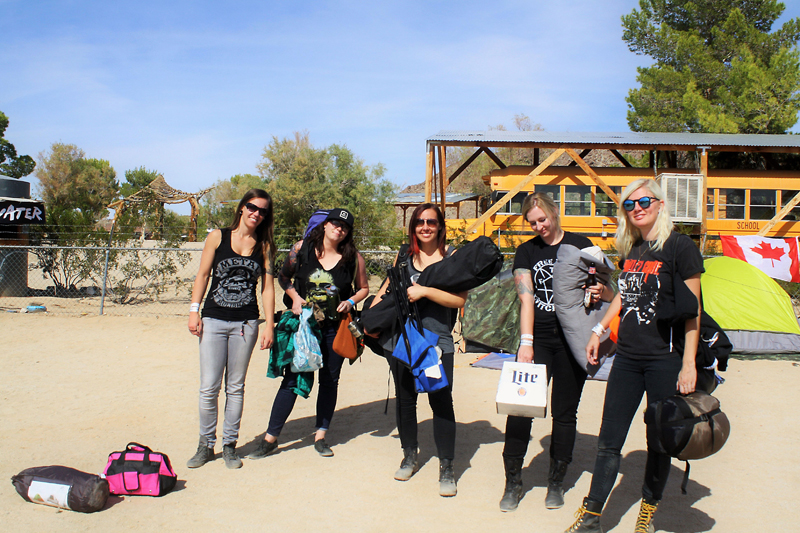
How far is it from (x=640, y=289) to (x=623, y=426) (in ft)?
2.25

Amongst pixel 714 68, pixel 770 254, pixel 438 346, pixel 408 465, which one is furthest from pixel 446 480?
pixel 714 68

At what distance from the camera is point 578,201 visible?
16.3 m

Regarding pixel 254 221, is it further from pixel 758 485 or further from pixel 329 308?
pixel 758 485

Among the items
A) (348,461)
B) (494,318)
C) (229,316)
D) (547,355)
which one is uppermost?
(229,316)

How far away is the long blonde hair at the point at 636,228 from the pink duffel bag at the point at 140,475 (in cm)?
286

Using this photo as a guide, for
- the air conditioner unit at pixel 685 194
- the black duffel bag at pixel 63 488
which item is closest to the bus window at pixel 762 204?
the air conditioner unit at pixel 685 194

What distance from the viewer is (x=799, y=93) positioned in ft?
70.2

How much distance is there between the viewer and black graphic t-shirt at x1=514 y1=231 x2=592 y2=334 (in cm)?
324

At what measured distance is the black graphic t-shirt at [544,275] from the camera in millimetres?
3242

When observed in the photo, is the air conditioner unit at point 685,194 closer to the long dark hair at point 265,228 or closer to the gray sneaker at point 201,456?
the long dark hair at point 265,228

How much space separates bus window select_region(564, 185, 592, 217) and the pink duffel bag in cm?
1458

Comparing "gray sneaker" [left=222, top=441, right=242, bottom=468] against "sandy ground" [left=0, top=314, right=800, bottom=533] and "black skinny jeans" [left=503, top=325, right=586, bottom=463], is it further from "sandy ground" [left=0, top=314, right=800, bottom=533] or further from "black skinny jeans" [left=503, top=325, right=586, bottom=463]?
"black skinny jeans" [left=503, top=325, right=586, bottom=463]

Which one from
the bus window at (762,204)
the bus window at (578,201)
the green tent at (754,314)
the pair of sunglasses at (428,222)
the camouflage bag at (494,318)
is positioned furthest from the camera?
the bus window at (578,201)

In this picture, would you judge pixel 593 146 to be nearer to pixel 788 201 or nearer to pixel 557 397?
pixel 788 201
